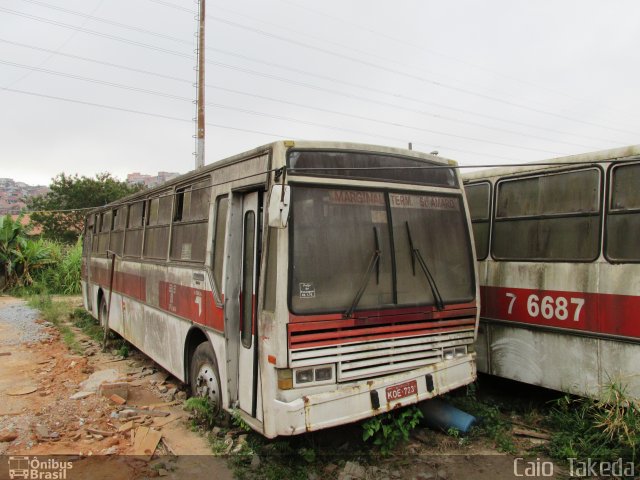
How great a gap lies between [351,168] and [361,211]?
1.30 feet

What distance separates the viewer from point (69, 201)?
121 ft

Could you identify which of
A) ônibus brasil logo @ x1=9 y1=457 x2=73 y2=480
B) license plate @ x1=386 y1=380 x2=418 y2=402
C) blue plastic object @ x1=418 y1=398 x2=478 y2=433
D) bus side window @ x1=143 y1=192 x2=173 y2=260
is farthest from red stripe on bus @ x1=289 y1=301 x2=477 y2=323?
bus side window @ x1=143 y1=192 x2=173 y2=260

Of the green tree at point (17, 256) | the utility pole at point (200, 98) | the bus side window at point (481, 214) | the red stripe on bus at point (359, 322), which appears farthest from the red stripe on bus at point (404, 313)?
the green tree at point (17, 256)

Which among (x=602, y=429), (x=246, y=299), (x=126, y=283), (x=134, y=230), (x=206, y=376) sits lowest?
(x=602, y=429)

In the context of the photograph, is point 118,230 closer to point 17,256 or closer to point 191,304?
point 191,304

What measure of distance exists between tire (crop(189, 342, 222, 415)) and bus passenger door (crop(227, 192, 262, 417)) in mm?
545

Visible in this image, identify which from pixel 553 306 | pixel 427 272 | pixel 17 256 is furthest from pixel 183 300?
pixel 17 256

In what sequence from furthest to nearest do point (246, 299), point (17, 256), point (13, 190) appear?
point (13, 190) → point (17, 256) → point (246, 299)

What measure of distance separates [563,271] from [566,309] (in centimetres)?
40

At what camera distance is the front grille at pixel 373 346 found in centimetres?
393

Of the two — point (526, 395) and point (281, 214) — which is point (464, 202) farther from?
point (526, 395)

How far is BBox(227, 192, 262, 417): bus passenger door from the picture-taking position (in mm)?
4355

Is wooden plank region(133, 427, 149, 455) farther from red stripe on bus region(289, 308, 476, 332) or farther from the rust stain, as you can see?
red stripe on bus region(289, 308, 476, 332)

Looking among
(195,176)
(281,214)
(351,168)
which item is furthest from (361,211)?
(195,176)
